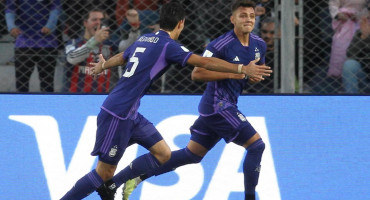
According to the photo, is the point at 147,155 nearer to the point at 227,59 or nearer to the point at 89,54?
the point at 227,59

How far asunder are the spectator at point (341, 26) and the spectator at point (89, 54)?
2.04 metres

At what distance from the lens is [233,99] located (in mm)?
6898

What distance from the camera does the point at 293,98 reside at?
7668 mm

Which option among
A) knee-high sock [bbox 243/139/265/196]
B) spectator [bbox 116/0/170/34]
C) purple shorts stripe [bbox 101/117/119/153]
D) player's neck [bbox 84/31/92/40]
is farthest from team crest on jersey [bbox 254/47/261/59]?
player's neck [bbox 84/31/92/40]

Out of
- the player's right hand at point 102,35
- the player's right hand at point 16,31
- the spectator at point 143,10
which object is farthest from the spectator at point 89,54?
the player's right hand at point 16,31

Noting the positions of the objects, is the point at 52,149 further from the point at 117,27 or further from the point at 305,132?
the point at 305,132

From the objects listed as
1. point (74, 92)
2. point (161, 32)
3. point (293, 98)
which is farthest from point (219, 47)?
point (74, 92)

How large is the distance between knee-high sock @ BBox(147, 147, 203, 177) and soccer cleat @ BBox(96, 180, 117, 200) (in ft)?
→ 1.93

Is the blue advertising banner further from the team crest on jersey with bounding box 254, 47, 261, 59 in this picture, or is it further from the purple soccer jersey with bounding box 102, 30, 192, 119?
the purple soccer jersey with bounding box 102, 30, 192, 119

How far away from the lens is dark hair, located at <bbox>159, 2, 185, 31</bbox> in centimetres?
643

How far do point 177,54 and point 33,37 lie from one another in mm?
2424

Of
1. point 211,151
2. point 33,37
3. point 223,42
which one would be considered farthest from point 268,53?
point 33,37

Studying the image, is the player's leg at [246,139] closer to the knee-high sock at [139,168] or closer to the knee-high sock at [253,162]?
the knee-high sock at [253,162]

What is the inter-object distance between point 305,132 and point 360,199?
74 cm
